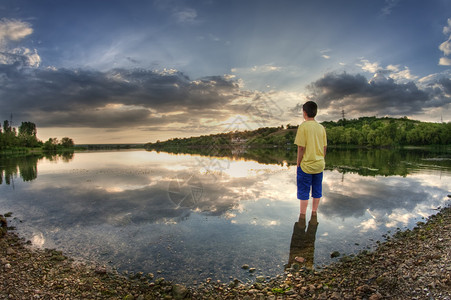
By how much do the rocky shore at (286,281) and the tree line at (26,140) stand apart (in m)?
125

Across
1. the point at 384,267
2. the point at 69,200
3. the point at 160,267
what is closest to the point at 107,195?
the point at 69,200

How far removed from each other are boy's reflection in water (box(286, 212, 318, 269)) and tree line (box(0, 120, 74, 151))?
128 meters

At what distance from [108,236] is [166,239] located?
2048 millimetres

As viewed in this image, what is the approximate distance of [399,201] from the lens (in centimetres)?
1130

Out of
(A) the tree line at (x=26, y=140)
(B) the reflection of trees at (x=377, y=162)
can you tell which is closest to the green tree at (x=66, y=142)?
(A) the tree line at (x=26, y=140)

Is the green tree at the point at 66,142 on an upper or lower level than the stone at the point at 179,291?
upper

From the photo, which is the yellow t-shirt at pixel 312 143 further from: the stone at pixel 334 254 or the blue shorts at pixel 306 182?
the stone at pixel 334 254

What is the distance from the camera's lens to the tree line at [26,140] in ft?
336

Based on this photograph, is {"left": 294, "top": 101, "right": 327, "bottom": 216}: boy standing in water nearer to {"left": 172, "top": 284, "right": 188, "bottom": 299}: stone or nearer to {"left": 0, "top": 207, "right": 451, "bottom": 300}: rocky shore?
{"left": 0, "top": 207, "right": 451, "bottom": 300}: rocky shore

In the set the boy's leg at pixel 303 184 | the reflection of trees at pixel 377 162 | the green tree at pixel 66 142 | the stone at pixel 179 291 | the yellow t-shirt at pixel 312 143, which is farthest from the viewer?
the green tree at pixel 66 142

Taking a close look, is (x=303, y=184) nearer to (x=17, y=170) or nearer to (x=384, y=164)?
(x=384, y=164)

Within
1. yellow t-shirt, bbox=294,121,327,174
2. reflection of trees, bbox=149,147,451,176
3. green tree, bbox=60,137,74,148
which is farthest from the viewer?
green tree, bbox=60,137,74,148

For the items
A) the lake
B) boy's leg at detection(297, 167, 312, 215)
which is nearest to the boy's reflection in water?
the lake

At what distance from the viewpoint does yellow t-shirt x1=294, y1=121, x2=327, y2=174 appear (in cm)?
729
